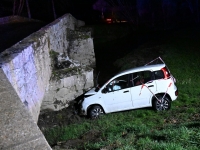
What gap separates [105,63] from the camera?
1659 cm

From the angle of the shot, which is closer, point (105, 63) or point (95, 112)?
point (95, 112)

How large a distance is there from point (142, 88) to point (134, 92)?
1.05 feet

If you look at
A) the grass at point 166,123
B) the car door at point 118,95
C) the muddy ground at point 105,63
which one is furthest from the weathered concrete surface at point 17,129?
the car door at point 118,95

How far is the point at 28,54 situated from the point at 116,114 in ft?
15.2

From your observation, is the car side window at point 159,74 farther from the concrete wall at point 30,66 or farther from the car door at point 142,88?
the concrete wall at point 30,66

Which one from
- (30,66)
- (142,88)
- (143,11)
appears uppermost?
(143,11)

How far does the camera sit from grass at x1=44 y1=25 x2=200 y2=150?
4.60 m

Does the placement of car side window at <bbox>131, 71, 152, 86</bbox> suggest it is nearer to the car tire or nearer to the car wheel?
the car tire

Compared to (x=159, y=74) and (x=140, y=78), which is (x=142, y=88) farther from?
(x=159, y=74)

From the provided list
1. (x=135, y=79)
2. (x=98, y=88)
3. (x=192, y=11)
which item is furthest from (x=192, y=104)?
(x=192, y=11)

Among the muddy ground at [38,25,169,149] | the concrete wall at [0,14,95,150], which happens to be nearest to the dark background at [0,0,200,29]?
the muddy ground at [38,25,169,149]

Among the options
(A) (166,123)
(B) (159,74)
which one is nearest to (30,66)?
(A) (166,123)

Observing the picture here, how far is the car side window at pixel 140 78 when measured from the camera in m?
9.44

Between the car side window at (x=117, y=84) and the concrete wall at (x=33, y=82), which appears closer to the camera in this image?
the concrete wall at (x=33, y=82)
